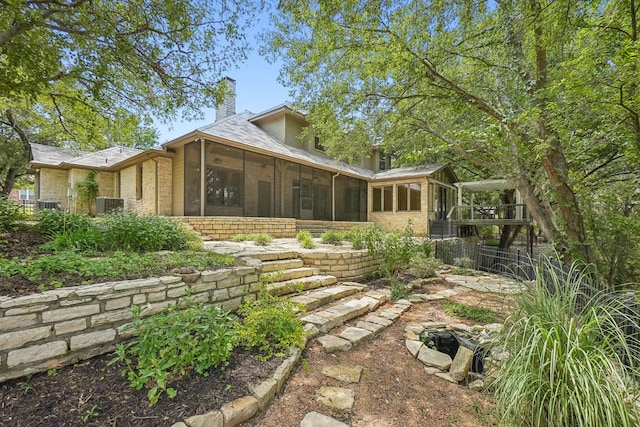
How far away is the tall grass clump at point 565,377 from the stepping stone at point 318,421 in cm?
112

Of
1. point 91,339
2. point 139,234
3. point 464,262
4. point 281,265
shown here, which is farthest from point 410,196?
point 91,339

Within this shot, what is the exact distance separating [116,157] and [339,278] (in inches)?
575

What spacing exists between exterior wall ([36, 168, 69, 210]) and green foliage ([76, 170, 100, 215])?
166 centimetres

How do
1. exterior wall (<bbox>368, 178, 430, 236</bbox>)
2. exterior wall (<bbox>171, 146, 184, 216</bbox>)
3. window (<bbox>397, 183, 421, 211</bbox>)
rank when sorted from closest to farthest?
1. exterior wall (<bbox>171, 146, 184, 216</bbox>)
2. exterior wall (<bbox>368, 178, 430, 236</bbox>)
3. window (<bbox>397, 183, 421, 211</bbox>)

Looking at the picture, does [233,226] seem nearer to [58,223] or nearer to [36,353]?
[58,223]

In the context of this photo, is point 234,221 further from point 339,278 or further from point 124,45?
point 124,45

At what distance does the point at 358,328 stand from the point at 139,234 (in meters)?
3.61

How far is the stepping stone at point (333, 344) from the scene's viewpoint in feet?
9.95

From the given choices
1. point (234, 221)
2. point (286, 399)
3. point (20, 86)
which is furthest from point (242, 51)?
point (286, 399)

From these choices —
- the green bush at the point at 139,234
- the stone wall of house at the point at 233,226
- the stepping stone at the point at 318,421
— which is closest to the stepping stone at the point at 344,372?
the stepping stone at the point at 318,421

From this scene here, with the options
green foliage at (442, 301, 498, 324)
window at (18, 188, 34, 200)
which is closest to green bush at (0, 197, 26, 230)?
green foliage at (442, 301, 498, 324)

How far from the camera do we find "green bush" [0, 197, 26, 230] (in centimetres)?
405

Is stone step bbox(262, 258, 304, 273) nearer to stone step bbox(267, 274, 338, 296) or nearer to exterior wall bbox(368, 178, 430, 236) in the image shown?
stone step bbox(267, 274, 338, 296)

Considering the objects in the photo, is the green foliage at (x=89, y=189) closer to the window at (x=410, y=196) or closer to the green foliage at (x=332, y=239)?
the green foliage at (x=332, y=239)
